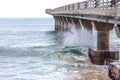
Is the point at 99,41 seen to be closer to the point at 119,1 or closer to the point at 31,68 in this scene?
the point at 31,68

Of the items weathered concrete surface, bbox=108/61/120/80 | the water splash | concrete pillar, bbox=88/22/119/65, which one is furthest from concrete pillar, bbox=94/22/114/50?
the water splash

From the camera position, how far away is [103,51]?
22766 millimetres

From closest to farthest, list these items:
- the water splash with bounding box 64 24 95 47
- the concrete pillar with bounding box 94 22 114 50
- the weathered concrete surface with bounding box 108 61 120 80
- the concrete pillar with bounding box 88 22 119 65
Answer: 1. the weathered concrete surface with bounding box 108 61 120 80
2. the concrete pillar with bounding box 88 22 119 65
3. the concrete pillar with bounding box 94 22 114 50
4. the water splash with bounding box 64 24 95 47

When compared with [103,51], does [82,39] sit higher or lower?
lower

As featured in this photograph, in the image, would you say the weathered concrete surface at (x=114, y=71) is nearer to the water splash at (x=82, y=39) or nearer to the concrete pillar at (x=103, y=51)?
the concrete pillar at (x=103, y=51)

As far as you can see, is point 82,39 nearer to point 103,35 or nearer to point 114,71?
point 103,35

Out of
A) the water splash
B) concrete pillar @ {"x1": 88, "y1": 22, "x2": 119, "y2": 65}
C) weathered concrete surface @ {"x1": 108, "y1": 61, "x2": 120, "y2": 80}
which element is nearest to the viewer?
weathered concrete surface @ {"x1": 108, "y1": 61, "x2": 120, "y2": 80}

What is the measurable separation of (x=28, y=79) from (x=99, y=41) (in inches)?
264

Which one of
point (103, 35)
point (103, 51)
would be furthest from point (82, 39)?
point (103, 51)

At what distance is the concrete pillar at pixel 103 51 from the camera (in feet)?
73.3

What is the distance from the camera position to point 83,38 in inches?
1649

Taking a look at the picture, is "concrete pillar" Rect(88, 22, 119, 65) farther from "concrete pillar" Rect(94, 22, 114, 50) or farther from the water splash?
the water splash

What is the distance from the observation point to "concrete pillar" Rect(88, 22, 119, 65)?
73.3ft

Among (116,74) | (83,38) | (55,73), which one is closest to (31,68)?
(55,73)
